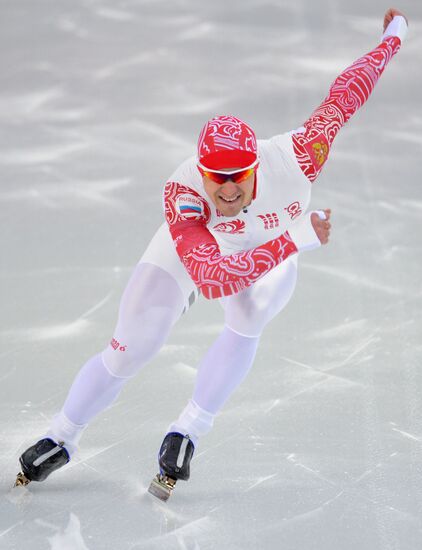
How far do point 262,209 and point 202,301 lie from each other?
1.52m

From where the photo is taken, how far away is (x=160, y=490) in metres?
3.69

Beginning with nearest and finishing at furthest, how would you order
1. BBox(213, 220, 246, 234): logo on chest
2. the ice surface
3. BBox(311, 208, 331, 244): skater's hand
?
BBox(311, 208, 331, 244): skater's hand, the ice surface, BBox(213, 220, 246, 234): logo on chest

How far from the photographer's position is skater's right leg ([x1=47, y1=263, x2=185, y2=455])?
368cm

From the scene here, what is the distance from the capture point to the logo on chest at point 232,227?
3715 millimetres

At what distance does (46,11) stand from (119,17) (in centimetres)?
55

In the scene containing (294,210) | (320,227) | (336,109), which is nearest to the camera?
(320,227)

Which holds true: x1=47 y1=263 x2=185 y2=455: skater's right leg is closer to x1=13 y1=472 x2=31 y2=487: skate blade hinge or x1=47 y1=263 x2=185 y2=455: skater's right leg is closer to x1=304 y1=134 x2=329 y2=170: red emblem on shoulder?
x1=13 y1=472 x2=31 y2=487: skate blade hinge

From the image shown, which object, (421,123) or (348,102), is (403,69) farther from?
(348,102)

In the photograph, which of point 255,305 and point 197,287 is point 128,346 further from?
point 255,305

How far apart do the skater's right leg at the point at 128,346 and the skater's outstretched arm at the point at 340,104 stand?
2.00 feet

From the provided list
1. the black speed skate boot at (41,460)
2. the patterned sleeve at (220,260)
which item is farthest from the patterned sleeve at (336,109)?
the black speed skate boot at (41,460)

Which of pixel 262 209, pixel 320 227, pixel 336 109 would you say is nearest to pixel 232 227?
pixel 262 209

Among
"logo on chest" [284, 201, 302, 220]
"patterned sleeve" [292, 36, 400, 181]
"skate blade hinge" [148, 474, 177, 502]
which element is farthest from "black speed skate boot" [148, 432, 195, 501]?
"patterned sleeve" [292, 36, 400, 181]

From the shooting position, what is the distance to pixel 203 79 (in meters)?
7.54
